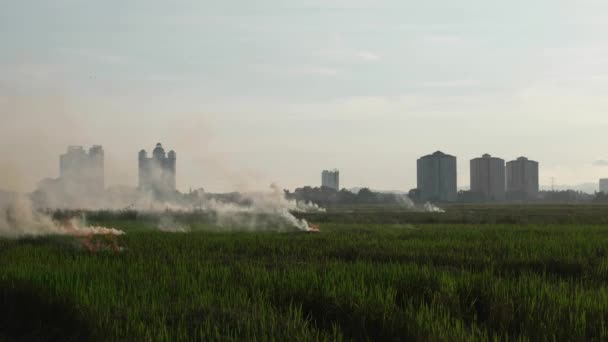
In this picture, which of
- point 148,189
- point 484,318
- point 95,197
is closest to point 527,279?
point 484,318

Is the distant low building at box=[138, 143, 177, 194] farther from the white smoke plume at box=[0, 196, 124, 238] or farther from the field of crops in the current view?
the field of crops

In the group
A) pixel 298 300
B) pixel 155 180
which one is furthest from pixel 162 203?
pixel 298 300

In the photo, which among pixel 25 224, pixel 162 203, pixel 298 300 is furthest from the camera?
pixel 162 203

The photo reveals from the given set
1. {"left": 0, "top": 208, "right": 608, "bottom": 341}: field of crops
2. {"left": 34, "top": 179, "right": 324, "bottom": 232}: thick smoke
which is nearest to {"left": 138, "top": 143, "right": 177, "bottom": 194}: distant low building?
{"left": 34, "top": 179, "right": 324, "bottom": 232}: thick smoke

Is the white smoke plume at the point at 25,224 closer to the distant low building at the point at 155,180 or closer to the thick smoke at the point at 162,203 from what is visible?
the thick smoke at the point at 162,203

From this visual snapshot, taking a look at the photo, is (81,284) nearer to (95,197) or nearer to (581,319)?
(581,319)

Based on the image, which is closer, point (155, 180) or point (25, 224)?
point (25, 224)

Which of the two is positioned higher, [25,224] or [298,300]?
[25,224]

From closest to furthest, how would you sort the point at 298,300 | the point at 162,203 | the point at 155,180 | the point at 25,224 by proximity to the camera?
1. the point at 298,300
2. the point at 25,224
3. the point at 162,203
4. the point at 155,180

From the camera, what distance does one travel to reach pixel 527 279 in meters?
11.5

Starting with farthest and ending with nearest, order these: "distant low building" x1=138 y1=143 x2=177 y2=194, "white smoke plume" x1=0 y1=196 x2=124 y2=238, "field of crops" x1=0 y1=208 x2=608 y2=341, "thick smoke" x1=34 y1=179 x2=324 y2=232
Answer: "distant low building" x1=138 y1=143 x2=177 y2=194
"thick smoke" x1=34 y1=179 x2=324 y2=232
"white smoke plume" x1=0 y1=196 x2=124 y2=238
"field of crops" x1=0 y1=208 x2=608 y2=341

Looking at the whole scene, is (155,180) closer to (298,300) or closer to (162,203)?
(162,203)

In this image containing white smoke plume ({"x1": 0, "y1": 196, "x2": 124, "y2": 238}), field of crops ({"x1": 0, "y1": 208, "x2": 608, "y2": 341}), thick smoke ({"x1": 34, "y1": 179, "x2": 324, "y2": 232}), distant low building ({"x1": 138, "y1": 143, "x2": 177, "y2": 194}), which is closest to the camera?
field of crops ({"x1": 0, "y1": 208, "x2": 608, "y2": 341})

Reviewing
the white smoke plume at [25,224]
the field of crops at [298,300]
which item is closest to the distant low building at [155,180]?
→ the white smoke plume at [25,224]
